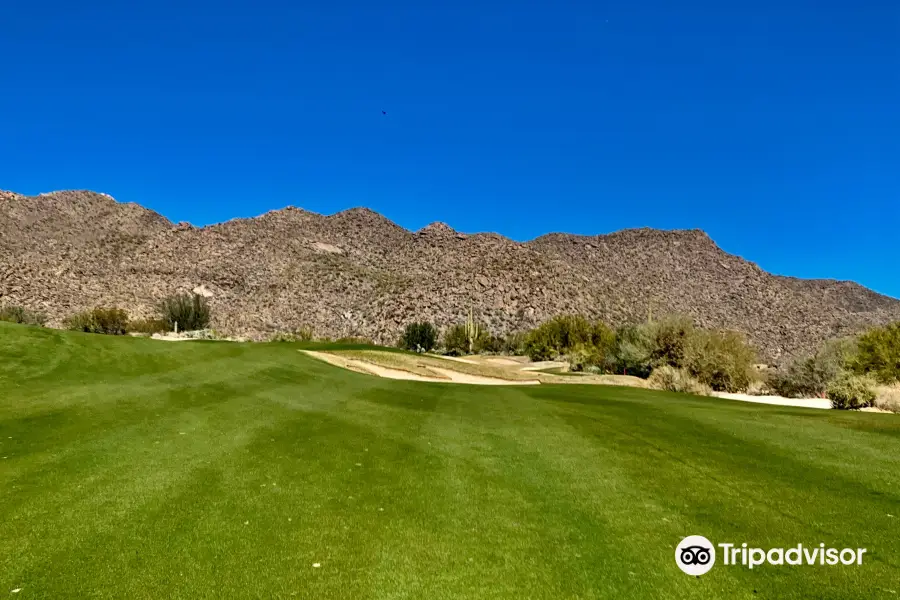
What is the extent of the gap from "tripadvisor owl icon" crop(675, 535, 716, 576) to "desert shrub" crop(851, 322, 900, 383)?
957 inches

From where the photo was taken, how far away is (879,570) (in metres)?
4.87

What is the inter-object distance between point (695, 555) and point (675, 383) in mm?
23035

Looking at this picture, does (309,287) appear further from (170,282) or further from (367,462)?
(367,462)

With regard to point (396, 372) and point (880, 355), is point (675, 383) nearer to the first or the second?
point (880, 355)

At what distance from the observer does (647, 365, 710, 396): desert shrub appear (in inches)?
1028

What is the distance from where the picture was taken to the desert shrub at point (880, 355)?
24.8 metres

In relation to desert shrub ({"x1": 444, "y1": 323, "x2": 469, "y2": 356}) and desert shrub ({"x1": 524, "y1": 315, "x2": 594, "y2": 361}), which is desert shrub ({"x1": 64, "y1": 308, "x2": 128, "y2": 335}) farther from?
desert shrub ({"x1": 524, "y1": 315, "x2": 594, "y2": 361})

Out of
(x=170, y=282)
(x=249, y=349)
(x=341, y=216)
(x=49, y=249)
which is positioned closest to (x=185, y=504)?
(x=249, y=349)

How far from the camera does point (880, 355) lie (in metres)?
25.7

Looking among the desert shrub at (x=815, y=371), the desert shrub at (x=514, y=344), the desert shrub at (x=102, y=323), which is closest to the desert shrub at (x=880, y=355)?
the desert shrub at (x=815, y=371)

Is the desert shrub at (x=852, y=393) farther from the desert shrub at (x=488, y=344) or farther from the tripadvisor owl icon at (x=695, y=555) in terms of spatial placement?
the desert shrub at (x=488, y=344)

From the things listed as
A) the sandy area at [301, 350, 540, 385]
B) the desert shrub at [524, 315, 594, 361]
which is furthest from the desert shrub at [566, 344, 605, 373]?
the sandy area at [301, 350, 540, 385]

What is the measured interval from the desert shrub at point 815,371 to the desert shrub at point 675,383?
6626 mm

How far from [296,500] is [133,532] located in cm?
166
